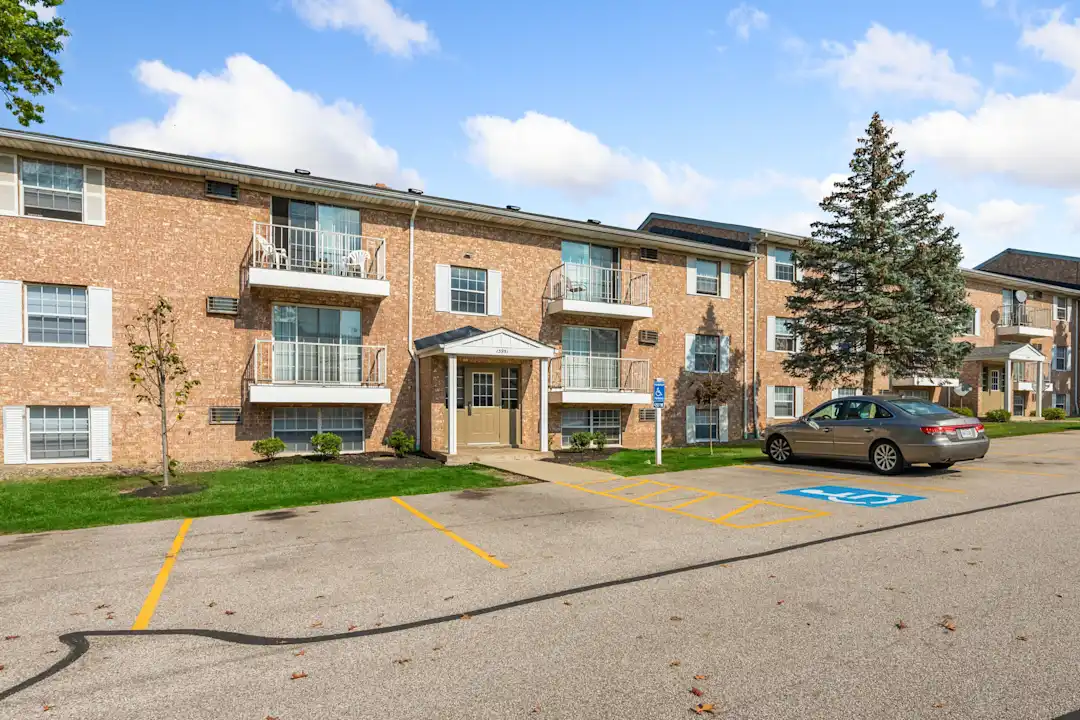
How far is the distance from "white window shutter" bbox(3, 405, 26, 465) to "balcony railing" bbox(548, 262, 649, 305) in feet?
43.0

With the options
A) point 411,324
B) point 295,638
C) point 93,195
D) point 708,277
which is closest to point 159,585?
point 295,638

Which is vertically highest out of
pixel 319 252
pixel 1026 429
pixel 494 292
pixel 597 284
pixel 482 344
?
pixel 319 252

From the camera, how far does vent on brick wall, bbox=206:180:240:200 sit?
50.7 ft

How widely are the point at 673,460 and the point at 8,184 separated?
1585 centimetres

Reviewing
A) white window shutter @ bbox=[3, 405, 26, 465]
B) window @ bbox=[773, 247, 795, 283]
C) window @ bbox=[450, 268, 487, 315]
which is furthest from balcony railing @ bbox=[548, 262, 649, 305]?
white window shutter @ bbox=[3, 405, 26, 465]

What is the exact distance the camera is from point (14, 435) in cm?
1373

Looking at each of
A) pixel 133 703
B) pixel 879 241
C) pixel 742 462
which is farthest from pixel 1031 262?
pixel 133 703

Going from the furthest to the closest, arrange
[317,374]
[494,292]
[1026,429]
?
1. [1026,429]
2. [494,292]
3. [317,374]

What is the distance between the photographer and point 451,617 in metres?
4.95

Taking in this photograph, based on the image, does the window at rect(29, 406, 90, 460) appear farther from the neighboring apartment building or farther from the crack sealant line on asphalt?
the crack sealant line on asphalt

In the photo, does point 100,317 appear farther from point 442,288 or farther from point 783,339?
point 783,339

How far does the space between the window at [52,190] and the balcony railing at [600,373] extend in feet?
40.6

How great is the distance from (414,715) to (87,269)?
48.8 ft

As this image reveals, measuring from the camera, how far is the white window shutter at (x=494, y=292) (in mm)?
18766
